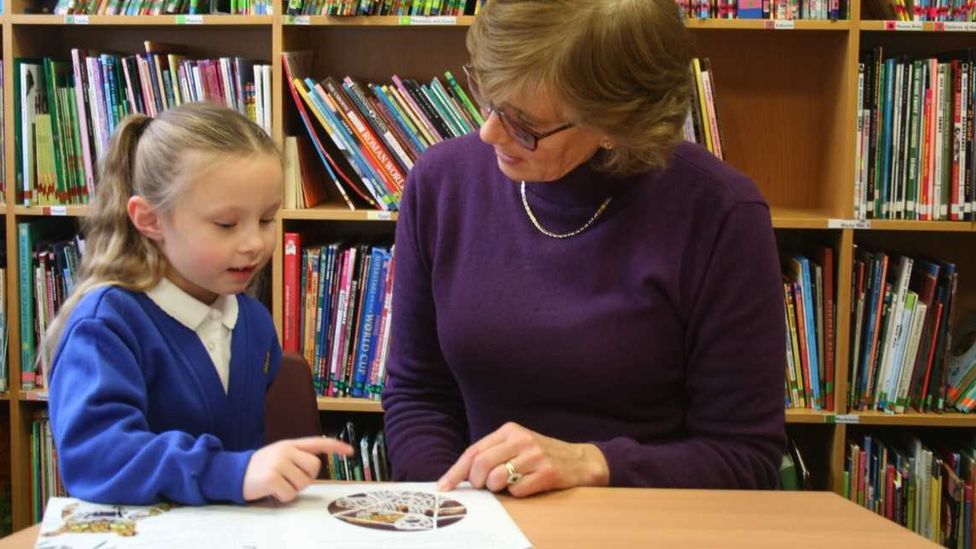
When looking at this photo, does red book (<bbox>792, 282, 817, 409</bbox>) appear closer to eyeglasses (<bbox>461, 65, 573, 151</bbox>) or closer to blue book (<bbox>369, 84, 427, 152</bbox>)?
blue book (<bbox>369, 84, 427, 152</bbox>)

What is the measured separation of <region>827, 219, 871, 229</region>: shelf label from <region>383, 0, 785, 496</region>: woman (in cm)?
110

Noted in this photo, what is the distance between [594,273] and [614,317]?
0.06m

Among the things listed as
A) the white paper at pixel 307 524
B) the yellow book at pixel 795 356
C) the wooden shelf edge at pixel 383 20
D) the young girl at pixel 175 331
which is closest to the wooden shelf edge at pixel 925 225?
the yellow book at pixel 795 356

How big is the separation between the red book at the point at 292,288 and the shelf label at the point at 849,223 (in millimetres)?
1175

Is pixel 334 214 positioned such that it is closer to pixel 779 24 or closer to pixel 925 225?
pixel 779 24

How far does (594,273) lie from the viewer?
144 centimetres

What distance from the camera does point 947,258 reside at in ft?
9.22

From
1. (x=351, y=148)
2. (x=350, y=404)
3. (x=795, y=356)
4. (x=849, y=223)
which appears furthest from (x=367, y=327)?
(x=849, y=223)

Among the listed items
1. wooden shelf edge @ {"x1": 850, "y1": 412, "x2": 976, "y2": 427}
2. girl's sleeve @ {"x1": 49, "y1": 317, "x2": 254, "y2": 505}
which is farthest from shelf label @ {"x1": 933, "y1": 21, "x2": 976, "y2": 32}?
girl's sleeve @ {"x1": 49, "y1": 317, "x2": 254, "y2": 505}

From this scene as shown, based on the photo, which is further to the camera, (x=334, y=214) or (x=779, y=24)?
(x=334, y=214)

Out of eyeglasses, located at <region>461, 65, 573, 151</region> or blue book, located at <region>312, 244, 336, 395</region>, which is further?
blue book, located at <region>312, 244, 336, 395</region>

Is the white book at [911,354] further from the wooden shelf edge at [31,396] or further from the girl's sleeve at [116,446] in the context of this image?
the wooden shelf edge at [31,396]

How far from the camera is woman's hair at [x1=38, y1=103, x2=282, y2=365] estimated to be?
136cm

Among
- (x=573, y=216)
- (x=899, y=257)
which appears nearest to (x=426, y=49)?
(x=899, y=257)
